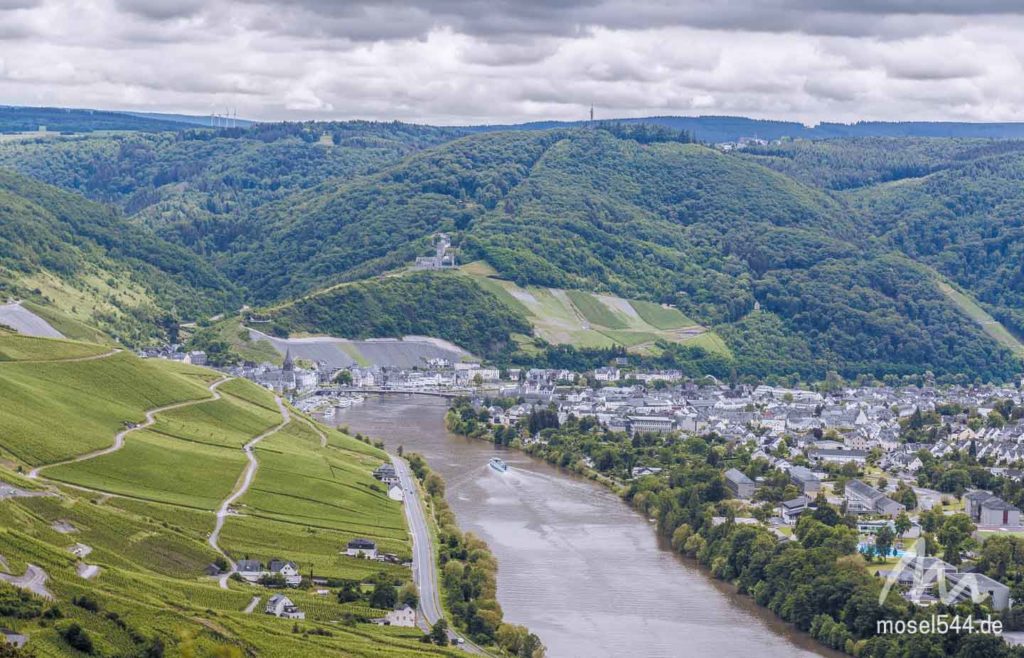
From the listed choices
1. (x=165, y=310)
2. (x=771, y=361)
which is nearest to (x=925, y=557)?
(x=771, y=361)

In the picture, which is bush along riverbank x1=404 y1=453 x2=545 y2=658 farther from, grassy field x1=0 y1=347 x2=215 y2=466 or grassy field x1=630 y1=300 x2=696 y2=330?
grassy field x1=630 y1=300 x2=696 y2=330

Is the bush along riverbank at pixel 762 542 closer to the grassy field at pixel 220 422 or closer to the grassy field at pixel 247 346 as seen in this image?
the grassy field at pixel 220 422

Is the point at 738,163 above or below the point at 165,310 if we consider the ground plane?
above

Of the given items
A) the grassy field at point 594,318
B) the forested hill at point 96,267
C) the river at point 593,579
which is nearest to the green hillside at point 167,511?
the river at point 593,579

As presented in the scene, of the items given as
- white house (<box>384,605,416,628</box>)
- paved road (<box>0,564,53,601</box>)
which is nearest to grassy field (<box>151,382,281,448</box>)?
white house (<box>384,605,416,628</box>)

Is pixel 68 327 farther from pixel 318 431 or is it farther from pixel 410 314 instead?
pixel 410 314

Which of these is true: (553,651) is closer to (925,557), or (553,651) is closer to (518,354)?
(925,557)

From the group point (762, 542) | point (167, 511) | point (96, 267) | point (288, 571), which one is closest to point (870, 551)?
point (762, 542)
